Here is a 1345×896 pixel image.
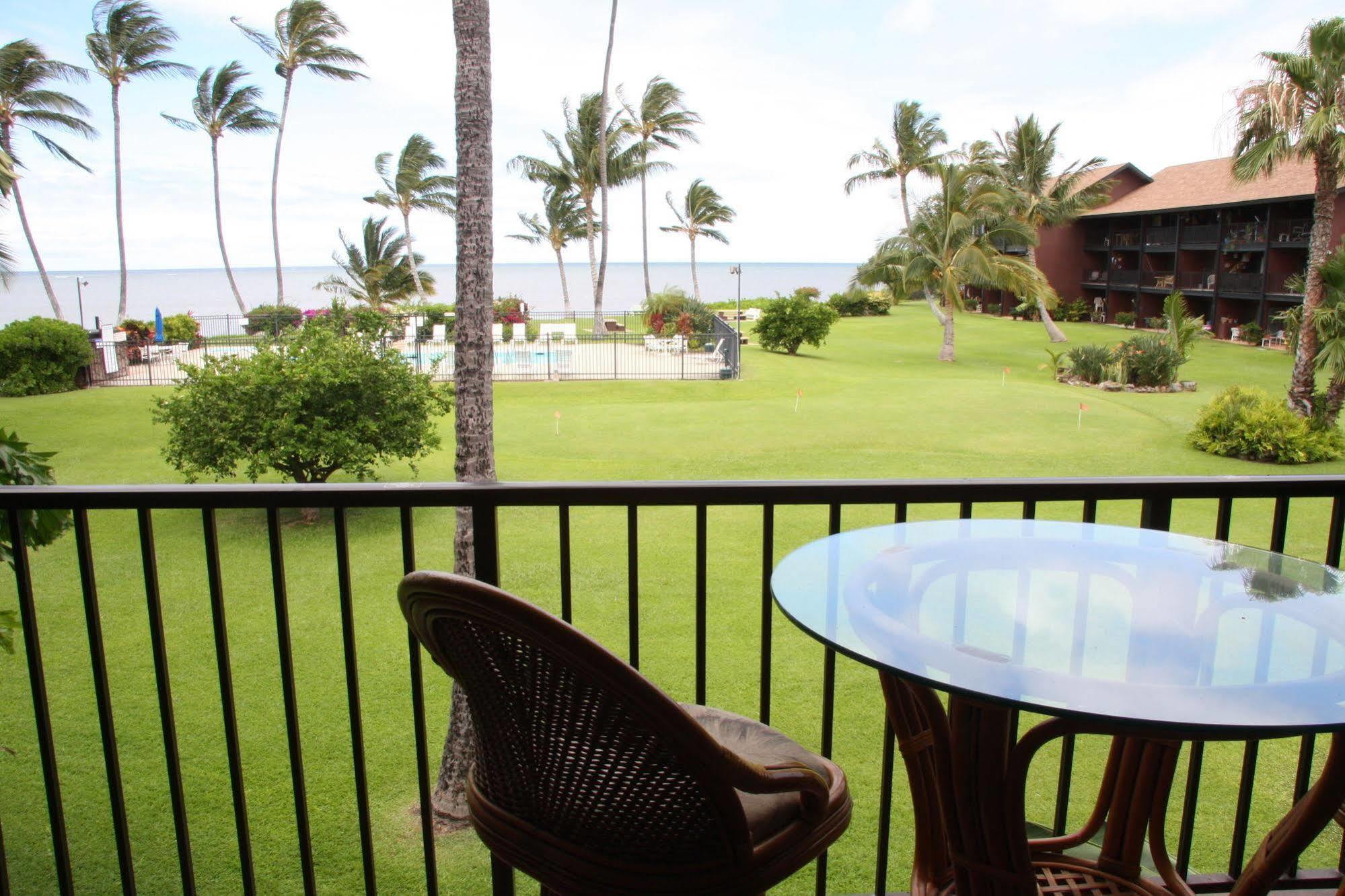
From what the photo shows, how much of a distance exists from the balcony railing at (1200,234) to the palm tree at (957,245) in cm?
856

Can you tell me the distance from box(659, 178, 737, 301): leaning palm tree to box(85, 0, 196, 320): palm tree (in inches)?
854

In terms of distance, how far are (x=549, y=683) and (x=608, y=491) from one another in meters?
0.61

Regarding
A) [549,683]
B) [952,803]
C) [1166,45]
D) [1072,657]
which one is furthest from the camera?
[1166,45]

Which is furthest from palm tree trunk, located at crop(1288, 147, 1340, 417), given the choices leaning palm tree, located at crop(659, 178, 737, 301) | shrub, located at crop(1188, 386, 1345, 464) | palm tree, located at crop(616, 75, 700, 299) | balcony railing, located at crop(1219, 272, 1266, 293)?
leaning palm tree, located at crop(659, 178, 737, 301)

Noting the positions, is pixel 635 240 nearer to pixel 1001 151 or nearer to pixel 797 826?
pixel 1001 151

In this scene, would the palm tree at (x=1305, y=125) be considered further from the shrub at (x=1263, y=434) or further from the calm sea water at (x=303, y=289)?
the calm sea water at (x=303, y=289)

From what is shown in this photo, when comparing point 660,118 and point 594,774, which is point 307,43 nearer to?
point 660,118

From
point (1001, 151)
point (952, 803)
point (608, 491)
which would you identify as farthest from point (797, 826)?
point (1001, 151)

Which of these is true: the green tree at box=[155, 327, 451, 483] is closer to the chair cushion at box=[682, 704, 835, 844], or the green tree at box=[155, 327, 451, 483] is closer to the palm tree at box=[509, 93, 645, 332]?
the chair cushion at box=[682, 704, 835, 844]

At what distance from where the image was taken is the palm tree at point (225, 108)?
108 ft

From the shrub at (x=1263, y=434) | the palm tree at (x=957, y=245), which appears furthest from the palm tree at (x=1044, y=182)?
the shrub at (x=1263, y=434)

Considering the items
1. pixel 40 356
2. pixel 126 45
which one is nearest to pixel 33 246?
pixel 126 45

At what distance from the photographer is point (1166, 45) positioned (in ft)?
175

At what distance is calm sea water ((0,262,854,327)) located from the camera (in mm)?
69438
